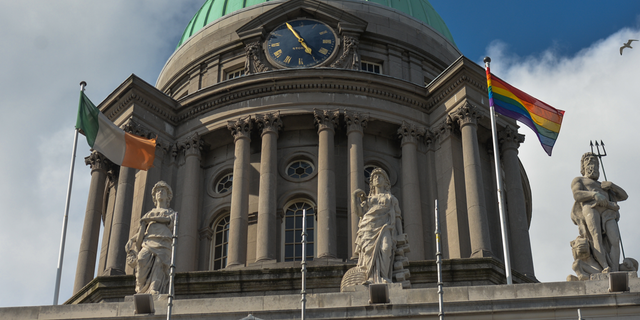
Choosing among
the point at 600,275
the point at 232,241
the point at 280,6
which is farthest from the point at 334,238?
the point at 600,275

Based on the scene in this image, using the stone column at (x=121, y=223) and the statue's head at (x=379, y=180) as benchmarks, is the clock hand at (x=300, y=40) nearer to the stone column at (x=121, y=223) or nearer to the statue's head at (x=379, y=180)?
the stone column at (x=121, y=223)

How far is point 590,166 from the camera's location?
26.5 meters

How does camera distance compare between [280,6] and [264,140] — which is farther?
[280,6]

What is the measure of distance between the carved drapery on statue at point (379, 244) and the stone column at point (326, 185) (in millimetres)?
13619

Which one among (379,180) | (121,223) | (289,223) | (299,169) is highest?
(299,169)

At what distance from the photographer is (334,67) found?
45.3 m

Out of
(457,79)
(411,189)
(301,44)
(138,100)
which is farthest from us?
(301,44)

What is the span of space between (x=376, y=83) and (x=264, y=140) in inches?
217

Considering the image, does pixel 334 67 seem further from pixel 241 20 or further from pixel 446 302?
pixel 446 302

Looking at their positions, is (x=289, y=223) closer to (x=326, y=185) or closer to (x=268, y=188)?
(x=268, y=188)

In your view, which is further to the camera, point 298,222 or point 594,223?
point 298,222

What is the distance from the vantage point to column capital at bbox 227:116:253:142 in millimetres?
43438

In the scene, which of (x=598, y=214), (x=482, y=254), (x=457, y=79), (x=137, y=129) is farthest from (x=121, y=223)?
(x=598, y=214)

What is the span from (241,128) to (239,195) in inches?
143
